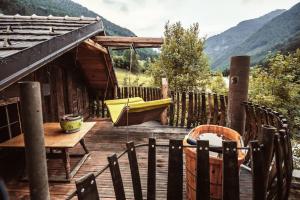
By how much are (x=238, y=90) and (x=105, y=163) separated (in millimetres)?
3109

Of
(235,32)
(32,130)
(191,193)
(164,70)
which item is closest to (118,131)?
(191,193)

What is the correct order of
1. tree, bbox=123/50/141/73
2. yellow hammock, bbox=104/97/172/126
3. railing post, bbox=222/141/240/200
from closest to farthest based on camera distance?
1. railing post, bbox=222/141/240/200
2. yellow hammock, bbox=104/97/172/126
3. tree, bbox=123/50/141/73

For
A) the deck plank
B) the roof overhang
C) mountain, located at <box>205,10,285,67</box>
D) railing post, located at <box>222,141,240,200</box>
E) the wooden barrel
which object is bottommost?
the deck plank

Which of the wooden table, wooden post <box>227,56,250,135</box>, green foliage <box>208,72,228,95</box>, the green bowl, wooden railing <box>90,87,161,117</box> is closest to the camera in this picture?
the wooden table

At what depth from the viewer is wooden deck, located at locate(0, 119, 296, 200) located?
3.60 meters

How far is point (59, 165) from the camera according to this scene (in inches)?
182

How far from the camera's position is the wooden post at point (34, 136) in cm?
218

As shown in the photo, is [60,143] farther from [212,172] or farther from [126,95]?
[126,95]

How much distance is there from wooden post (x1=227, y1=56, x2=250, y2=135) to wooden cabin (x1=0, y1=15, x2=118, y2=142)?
2.98 meters

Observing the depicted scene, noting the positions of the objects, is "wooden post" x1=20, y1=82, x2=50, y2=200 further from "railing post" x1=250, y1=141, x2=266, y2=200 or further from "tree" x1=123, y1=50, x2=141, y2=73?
"tree" x1=123, y1=50, x2=141, y2=73

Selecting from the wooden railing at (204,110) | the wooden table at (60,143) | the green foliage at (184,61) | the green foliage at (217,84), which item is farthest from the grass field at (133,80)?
the wooden table at (60,143)

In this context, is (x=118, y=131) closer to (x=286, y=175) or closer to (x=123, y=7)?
(x=286, y=175)

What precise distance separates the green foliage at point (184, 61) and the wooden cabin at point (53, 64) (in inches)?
326

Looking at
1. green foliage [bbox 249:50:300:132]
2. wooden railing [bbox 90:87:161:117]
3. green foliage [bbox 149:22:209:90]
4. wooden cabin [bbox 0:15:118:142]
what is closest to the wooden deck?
wooden cabin [bbox 0:15:118:142]
